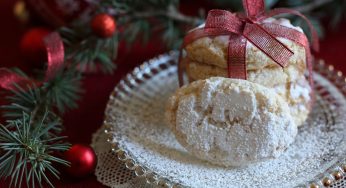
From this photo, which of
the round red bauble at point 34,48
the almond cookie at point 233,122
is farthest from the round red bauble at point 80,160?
the round red bauble at point 34,48

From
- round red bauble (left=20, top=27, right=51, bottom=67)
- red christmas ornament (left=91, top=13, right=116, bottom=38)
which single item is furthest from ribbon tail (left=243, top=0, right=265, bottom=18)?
round red bauble (left=20, top=27, right=51, bottom=67)

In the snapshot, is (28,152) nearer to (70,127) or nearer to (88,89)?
(70,127)

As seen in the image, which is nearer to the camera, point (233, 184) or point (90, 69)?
point (233, 184)

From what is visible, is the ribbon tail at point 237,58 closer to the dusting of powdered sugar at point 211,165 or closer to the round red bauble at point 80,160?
the dusting of powdered sugar at point 211,165

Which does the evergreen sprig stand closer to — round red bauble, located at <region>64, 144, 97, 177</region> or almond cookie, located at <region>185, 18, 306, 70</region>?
round red bauble, located at <region>64, 144, 97, 177</region>

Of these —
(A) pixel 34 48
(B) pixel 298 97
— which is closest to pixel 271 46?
(B) pixel 298 97

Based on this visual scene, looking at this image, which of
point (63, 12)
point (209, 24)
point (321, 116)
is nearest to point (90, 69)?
point (63, 12)

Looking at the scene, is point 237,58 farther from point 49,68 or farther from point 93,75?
point 93,75

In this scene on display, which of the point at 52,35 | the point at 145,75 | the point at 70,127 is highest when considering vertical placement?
the point at 52,35
